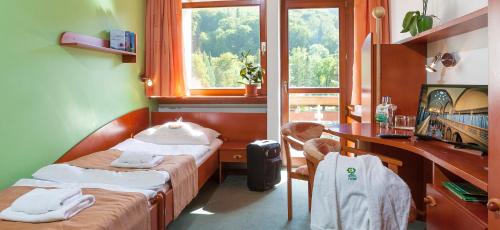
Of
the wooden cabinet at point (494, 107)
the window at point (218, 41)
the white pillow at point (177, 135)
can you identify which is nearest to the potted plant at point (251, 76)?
the window at point (218, 41)

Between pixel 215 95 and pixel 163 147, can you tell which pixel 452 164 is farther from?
pixel 215 95

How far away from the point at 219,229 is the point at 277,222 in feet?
1.56

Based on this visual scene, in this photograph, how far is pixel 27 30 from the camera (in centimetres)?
257

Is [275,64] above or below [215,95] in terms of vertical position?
above

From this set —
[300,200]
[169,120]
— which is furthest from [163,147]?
[300,200]

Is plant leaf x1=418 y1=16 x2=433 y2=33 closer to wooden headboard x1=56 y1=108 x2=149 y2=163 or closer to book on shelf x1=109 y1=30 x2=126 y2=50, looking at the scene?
book on shelf x1=109 y1=30 x2=126 y2=50

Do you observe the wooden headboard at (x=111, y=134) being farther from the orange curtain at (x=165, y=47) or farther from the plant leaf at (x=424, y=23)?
the plant leaf at (x=424, y=23)

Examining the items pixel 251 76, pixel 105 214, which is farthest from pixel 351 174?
pixel 251 76

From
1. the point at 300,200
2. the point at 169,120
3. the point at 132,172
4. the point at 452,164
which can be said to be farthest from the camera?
the point at 169,120

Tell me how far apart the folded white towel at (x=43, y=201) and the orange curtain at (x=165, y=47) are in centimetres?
258

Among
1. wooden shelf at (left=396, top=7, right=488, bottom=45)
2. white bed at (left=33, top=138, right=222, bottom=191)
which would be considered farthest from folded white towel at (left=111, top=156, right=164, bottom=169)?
wooden shelf at (left=396, top=7, right=488, bottom=45)

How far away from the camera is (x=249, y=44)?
178 inches

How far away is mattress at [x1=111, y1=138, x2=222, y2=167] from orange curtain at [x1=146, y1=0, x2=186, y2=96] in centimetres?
87

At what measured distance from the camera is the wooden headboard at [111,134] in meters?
3.09
